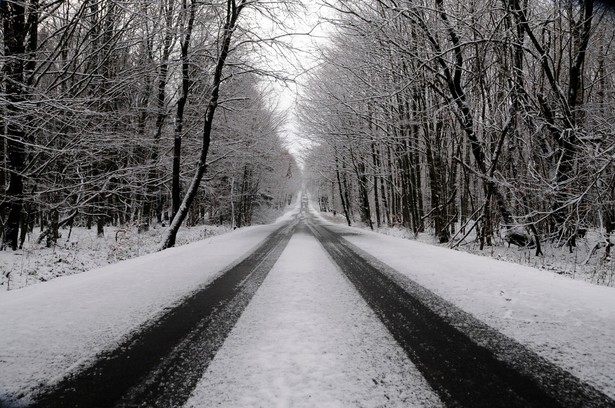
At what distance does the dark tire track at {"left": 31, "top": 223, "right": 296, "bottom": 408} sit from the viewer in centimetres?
185

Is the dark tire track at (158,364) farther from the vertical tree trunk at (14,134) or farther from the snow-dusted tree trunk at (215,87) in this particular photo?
the snow-dusted tree trunk at (215,87)

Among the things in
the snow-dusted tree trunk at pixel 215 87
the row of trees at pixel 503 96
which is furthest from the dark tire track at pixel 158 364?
the snow-dusted tree trunk at pixel 215 87

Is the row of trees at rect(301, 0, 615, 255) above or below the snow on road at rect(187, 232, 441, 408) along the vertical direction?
above

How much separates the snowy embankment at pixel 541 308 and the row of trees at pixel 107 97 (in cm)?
533

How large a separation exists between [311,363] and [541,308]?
2.70 metres

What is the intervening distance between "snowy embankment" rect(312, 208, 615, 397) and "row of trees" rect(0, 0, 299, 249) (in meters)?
5.33

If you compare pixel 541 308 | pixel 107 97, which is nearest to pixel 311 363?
pixel 541 308

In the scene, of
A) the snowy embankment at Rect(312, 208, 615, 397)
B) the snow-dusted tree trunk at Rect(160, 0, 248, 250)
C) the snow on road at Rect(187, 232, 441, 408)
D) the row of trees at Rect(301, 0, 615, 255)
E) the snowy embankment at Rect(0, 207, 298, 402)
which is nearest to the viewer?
the snow on road at Rect(187, 232, 441, 408)

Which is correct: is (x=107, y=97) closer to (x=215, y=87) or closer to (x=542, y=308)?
(x=215, y=87)

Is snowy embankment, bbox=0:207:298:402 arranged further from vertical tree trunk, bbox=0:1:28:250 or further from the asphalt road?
vertical tree trunk, bbox=0:1:28:250

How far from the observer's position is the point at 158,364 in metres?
2.28

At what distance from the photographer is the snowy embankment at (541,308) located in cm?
238

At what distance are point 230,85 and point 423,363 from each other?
17.9m

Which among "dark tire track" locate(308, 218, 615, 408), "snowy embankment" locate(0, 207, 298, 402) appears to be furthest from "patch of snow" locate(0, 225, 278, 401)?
"dark tire track" locate(308, 218, 615, 408)
